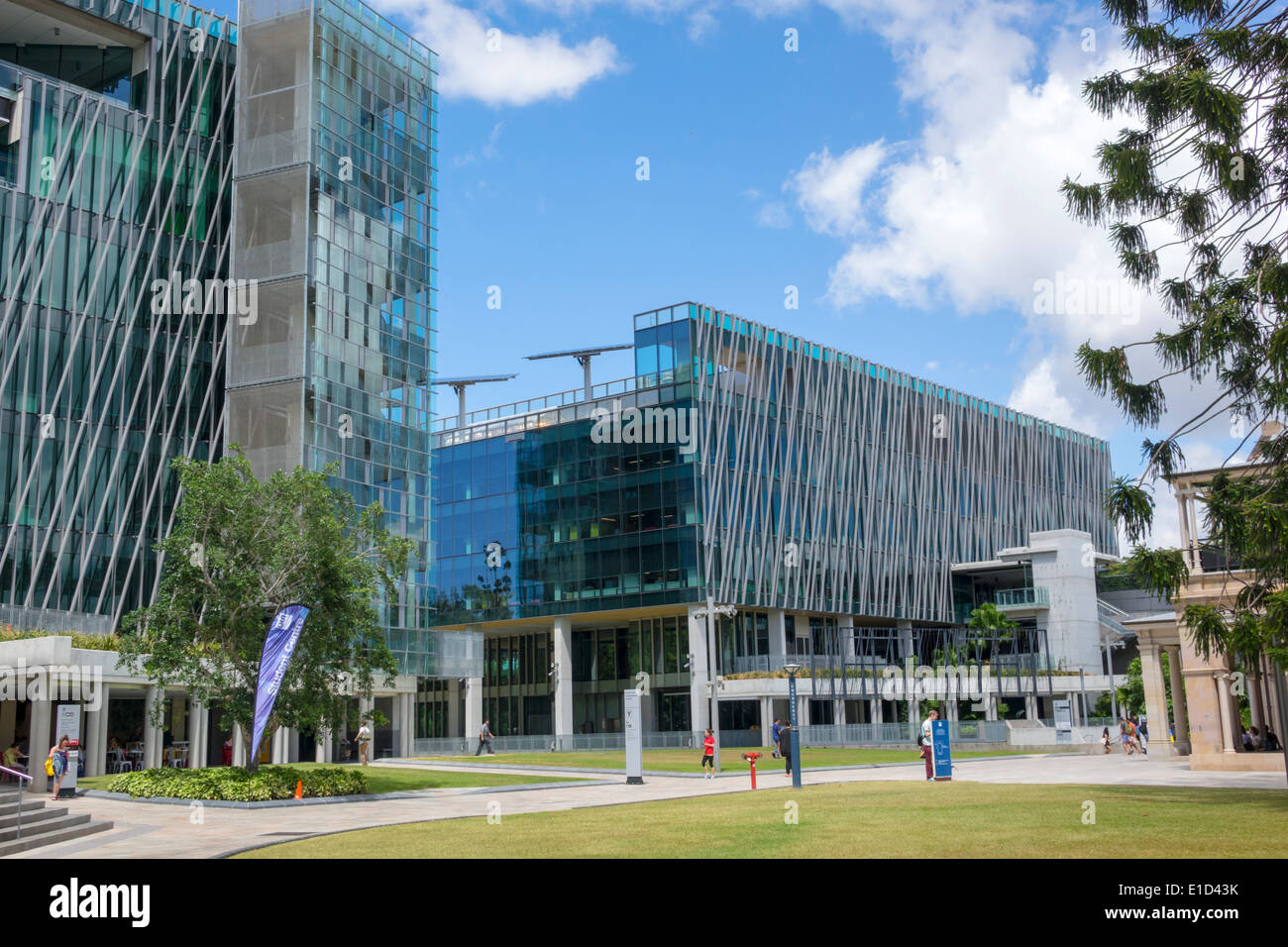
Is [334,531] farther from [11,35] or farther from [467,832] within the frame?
[11,35]

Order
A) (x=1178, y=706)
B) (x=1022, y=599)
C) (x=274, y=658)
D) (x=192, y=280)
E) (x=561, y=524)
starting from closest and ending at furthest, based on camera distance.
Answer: (x=274, y=658) < (x=1178, y=706) < (x=192, y=280) < (x=561, y=524) < (x=1022, y=599)

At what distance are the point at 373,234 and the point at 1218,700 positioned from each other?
4383 cm

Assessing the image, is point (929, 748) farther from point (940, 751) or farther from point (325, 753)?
point (325, 753)

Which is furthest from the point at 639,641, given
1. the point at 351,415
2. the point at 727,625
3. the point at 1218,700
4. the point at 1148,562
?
the point at 1148,562

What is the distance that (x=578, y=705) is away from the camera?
79375 millimetres

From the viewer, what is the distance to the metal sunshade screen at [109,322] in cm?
5159

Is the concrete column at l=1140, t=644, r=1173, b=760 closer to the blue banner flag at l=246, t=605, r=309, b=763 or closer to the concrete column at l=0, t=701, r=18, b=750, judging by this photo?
the blue banner flag at l=246, t=605, r=309, b=763

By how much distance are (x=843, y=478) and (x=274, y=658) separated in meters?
58.0

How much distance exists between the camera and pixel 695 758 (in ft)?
165

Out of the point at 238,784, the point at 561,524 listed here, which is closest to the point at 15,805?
the point at 238,784

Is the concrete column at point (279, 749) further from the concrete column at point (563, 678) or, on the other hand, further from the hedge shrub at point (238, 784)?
the concrete column at point (563, 678)

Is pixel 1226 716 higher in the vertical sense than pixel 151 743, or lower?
higher

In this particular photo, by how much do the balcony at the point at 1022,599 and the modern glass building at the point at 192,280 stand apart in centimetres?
4568

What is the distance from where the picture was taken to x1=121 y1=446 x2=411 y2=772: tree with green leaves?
3031cm
